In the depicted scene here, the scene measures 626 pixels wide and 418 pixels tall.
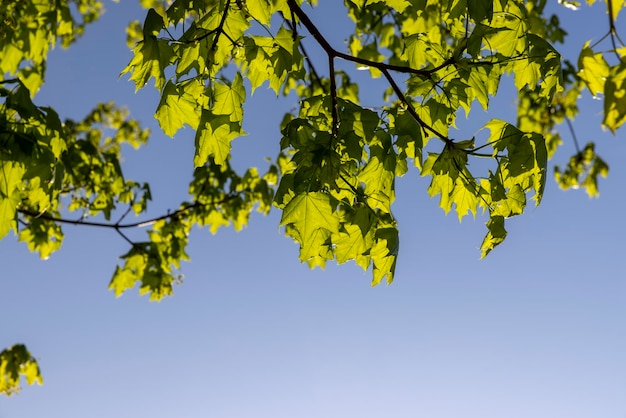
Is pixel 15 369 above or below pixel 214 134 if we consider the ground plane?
above

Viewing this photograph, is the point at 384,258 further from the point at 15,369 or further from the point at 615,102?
the point at 15,369

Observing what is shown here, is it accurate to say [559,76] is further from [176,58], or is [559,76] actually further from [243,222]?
[243,222]

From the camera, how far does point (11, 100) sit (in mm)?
2486

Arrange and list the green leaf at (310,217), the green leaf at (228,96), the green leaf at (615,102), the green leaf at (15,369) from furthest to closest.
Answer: the green leaf at (15,369)
the green leaf at (228,96)
the green leaf at (310,217)
the green leaf at (615,102)

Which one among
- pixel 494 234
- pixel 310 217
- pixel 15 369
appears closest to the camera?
pixel 310 217

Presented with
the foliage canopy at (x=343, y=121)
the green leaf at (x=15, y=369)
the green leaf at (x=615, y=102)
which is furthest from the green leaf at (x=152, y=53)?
the green leaf at (x=15, y=369)

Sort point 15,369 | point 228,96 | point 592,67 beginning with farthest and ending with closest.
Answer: point 15,369, point 228,96, point 592,67

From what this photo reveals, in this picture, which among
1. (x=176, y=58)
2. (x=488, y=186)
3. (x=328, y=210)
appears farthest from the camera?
(x=488, y=186)

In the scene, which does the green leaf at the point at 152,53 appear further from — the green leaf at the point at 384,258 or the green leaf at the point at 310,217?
the green leaf at the point at 384,258

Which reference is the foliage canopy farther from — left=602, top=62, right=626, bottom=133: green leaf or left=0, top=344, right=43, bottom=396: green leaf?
left=0, top=344, right=43, bottom=396: green leaf

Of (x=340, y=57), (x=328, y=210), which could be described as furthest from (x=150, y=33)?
(x=328, y=210)

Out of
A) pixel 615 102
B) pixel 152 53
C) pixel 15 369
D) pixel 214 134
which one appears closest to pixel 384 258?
pixel 214 134

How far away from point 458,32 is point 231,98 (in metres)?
1.06

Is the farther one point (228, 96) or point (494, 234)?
point (228, 96)
